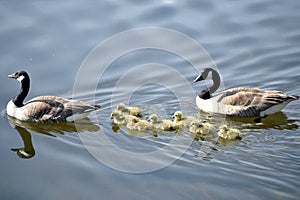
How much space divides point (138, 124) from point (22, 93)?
107 inches

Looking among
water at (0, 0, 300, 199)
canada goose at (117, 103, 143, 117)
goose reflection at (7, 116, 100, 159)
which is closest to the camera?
water at (0, 0, 300, 199)

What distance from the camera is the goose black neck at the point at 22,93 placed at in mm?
11509

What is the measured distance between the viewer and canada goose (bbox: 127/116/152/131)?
1054 centimetres

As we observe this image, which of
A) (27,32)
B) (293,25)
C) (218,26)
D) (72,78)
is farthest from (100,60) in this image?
(293,25)

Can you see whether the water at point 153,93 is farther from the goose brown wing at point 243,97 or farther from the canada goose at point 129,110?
the goose brown wing at point 243,97

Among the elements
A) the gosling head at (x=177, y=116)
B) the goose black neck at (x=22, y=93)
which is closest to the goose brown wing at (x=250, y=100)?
the gosling head at (x=177, y=116)

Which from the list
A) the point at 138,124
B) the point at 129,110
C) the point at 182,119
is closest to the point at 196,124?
→ the point at 182,119

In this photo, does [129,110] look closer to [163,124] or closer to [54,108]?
[163,124]

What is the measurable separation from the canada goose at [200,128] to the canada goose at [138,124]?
80 centimetres

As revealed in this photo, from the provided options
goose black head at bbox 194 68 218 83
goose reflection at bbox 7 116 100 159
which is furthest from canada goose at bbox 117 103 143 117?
goose black head at bbox 194 68 218 83

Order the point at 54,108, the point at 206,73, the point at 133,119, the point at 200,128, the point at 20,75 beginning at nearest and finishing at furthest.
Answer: the point at 200,128, the point at 133,119, the point at 54,108, the point at 20,75, the point at 206,73

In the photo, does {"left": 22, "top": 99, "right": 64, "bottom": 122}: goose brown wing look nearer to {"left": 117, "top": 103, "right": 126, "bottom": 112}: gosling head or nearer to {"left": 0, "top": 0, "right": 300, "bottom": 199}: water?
{"left": 0, "top": 0, "right": 300, "bottom": 199}: water

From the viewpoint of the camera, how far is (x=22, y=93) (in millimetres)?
11719

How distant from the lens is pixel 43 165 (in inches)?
381
